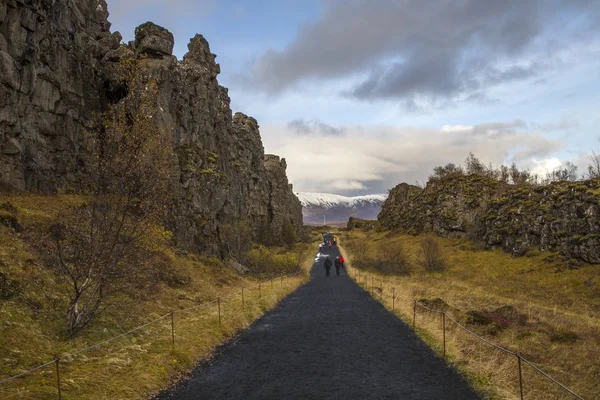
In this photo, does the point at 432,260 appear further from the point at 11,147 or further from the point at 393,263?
the point at 11,147

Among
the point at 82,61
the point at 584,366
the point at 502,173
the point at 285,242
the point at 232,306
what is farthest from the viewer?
the point at 502,173

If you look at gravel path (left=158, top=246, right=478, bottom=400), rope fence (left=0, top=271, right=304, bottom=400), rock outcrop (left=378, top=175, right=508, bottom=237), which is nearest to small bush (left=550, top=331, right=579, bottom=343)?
gravel path (left=158, top=246, right=478, bottom=400)

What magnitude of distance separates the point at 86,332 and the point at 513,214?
58093mm

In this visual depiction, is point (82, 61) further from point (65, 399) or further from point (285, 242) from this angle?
point (285, 242)

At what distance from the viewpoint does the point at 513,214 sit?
5578 centimetres

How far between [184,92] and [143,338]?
3344 cm

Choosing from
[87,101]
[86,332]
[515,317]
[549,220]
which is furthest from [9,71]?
[549,220]

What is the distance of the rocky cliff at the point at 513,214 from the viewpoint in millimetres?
41344

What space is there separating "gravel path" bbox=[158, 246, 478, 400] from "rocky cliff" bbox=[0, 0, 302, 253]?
1752cm

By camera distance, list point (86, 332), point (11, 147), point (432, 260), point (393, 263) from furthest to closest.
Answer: point (393, 263), point (432, 260), point (11, 147), point (86, 332)

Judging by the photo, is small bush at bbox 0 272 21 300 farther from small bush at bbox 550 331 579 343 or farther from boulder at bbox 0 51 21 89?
small bush at bbox 550 331 579 343

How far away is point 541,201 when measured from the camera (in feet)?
168

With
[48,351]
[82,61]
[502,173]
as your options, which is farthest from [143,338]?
[502,173]

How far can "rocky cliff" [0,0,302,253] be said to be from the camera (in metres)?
26.7
